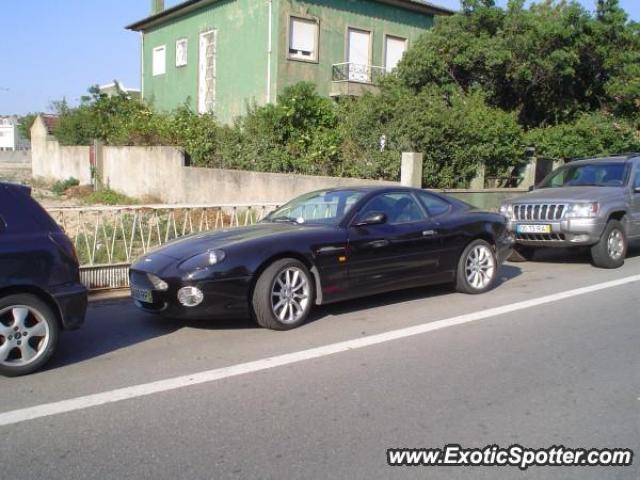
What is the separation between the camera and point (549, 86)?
18.6 m

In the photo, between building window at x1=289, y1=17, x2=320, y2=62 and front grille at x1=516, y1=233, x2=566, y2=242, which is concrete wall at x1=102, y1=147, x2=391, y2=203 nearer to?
front grille at x1=516, y1=233, x2=566, y2=242

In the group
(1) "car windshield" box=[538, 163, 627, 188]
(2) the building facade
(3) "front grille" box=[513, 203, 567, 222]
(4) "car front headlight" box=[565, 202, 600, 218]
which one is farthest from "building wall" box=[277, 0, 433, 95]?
(2) the building facade

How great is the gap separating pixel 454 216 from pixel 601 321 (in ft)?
7.09

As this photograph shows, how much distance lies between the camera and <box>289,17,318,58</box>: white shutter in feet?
75.8

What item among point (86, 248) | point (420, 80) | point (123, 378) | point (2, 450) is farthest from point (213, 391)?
point (420, 80)

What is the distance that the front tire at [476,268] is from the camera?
838cm

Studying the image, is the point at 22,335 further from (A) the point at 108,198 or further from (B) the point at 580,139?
(A) the point at 108,198

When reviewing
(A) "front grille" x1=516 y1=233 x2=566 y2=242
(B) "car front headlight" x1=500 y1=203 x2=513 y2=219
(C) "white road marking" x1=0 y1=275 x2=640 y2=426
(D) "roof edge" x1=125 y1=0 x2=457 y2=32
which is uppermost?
(D) "roof edge" x1=125 y1=0 x2=457 y2=32

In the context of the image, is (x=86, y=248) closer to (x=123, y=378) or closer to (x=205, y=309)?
(x=205, y=309)

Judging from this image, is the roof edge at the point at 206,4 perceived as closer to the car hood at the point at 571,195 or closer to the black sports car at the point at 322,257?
the car hood at the point at 571,195

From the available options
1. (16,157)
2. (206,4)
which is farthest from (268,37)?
(16,157)

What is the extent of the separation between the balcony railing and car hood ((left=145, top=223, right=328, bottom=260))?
17.3 metres

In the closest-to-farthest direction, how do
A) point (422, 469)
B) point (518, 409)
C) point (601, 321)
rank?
point (422, 469), point (518, 409), point (601, 321)

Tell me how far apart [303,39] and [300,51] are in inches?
17.1
